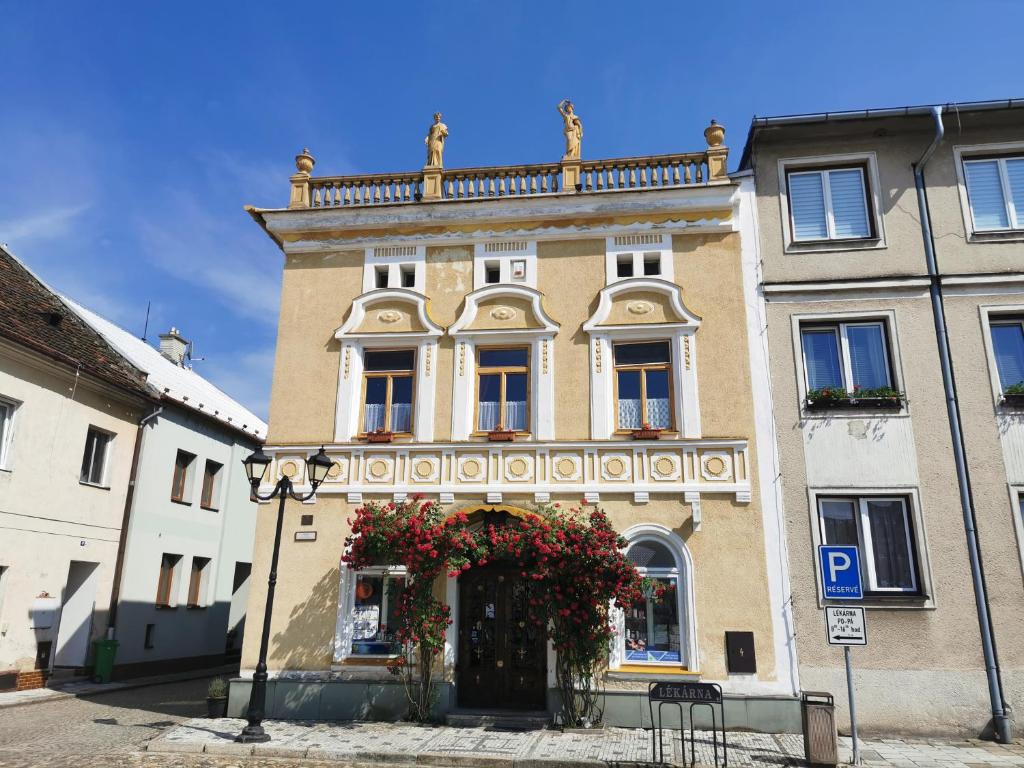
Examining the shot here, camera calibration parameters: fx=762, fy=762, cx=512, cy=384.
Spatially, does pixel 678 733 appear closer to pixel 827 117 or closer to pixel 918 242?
pixel 918 242

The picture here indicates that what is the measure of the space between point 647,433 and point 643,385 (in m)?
1.03

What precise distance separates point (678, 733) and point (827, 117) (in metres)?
11.5

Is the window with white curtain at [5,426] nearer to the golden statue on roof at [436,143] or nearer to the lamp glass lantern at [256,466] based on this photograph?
the lamp glass lantern at [256,466]

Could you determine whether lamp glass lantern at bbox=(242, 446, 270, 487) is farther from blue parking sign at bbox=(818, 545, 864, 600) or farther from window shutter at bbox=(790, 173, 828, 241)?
window shutter at bbox=(790, 173, 828, 241)

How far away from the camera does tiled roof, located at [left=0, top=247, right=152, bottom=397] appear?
17234mm

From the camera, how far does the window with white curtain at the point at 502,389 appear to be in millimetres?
14516

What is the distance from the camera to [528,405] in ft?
47.6

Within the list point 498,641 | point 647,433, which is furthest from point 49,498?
point 647,433

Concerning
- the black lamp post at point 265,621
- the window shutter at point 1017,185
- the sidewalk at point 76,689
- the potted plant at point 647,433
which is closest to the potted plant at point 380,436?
the black lamp post at point 265,621

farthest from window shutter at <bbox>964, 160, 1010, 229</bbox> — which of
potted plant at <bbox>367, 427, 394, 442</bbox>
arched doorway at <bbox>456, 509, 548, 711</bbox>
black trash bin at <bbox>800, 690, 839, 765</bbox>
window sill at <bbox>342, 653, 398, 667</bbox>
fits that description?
window sill at <bbox>342, 653, 398, 667</bbox>

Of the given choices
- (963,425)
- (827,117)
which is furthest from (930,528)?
(827,117)

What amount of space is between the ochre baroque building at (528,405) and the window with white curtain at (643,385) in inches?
1.7

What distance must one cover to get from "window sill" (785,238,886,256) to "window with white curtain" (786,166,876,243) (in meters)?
0.10

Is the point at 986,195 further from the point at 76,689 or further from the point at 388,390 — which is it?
the point at 76,689
